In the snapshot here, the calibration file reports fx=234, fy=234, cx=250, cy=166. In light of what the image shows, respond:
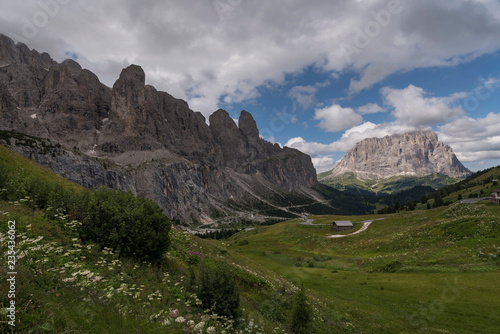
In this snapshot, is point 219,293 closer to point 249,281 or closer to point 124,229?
point 124,229

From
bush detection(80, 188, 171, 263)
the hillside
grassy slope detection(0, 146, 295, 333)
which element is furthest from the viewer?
bush detection(80, 188, 171, 263)

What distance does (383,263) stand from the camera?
43.7 m

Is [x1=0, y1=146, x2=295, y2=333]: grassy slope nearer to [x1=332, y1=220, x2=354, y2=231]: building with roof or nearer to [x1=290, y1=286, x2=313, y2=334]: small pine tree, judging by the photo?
[x1=290, y1=286, x2=313, y2=334]: small pine tree

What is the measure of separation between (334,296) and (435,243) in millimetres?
33712

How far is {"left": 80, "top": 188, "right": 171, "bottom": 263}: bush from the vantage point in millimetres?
11680

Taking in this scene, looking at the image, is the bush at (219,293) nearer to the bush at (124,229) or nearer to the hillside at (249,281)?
the hillside at (249,281)

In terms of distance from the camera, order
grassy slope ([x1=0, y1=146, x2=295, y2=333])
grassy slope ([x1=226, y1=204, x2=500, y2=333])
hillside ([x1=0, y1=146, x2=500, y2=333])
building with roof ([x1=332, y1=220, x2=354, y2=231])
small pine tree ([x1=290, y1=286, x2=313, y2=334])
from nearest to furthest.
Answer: grassy slope ([x1=0, y1=146, x2=295, y2=333]) → hillside ([x1=0, y1=146, x2=500, y2=333]) → small pine tree ([x1=290, y1=286, x2=313, y2=334]) → grassy slope ([x1=226, y1=204, x2=500, y2=333]) → building with roof ([x1=332, y1=220, x2=354, y2=231])

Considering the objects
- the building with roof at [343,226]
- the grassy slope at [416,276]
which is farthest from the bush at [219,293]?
the building with roof at [343,226]

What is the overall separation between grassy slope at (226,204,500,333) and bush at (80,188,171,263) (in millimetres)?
15156

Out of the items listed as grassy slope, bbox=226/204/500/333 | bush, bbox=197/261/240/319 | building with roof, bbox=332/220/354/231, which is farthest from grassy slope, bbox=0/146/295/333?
building with roof, bbox=332/220/354/231

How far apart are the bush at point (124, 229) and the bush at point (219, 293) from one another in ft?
11.1

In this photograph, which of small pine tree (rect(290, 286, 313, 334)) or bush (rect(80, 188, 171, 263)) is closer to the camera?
bush (rect(80, 188, 171, 263))

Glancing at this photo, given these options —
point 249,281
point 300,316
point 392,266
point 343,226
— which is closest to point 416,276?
point 392,266

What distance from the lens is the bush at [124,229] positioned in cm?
1168
